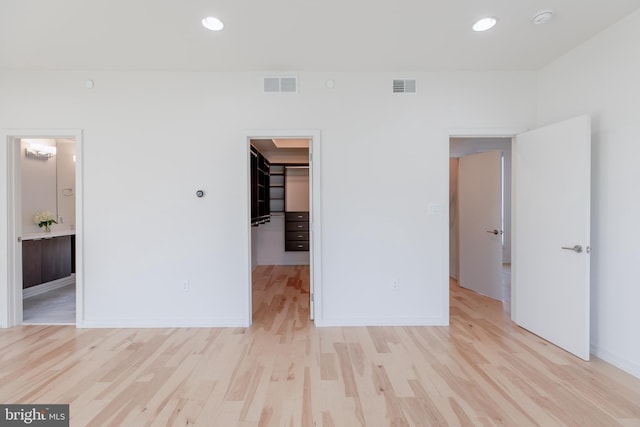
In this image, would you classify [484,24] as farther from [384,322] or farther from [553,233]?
[384,322]

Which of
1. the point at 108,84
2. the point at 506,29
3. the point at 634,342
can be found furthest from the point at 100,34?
the point at 634,342

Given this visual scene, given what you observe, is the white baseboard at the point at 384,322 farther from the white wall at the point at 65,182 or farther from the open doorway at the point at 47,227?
the white wall at the point at 65,182

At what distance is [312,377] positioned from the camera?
220cm

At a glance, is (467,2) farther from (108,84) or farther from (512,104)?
(108,84)

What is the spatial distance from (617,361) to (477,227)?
219 cm

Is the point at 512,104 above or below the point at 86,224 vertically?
above

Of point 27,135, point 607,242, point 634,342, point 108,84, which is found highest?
point 108,84

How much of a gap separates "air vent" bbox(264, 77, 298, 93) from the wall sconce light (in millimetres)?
4088

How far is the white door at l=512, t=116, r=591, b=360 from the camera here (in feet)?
8.00

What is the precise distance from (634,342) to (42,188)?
7.49 metres

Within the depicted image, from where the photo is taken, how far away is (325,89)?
314 cm

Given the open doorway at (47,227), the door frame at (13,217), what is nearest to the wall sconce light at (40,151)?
the open doorway at (47,227)

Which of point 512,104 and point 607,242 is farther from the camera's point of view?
point 512,104

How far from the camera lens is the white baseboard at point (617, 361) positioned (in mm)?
2213
